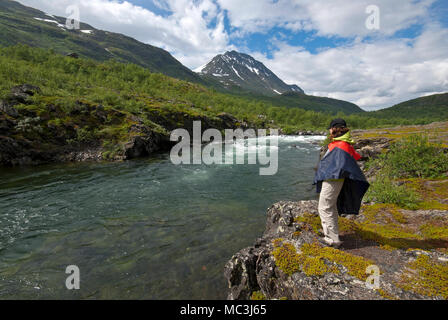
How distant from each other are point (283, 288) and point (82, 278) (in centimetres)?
691

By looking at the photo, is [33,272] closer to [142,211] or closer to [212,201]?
[142,211]

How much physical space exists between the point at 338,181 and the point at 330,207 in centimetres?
86

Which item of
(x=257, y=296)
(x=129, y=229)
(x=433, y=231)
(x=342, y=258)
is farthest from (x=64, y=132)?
(x=433, y=231)

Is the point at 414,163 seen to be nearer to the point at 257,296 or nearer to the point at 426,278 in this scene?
the point at 426,278

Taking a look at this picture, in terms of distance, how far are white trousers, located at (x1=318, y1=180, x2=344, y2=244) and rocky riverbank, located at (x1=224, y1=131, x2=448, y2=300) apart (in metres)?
0.46

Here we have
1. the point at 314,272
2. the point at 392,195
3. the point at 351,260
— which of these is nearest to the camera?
the point at 314,272

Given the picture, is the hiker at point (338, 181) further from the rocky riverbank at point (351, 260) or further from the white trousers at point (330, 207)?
the rocky riverbank at point (351, 260)

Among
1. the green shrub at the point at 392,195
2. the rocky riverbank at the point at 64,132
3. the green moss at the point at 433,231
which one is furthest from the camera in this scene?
the rocky riverbank at the point at 64,132

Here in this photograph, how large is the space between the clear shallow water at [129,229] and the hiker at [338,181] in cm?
420

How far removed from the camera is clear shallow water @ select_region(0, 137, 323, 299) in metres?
7.02

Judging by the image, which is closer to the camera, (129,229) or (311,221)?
(311,221)

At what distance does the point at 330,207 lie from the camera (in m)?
6.16

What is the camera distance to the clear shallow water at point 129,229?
702cm

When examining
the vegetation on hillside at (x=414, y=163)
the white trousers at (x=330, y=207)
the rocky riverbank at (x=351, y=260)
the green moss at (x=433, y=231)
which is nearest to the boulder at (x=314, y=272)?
the rocky riverbank at (x=351, y=260)
